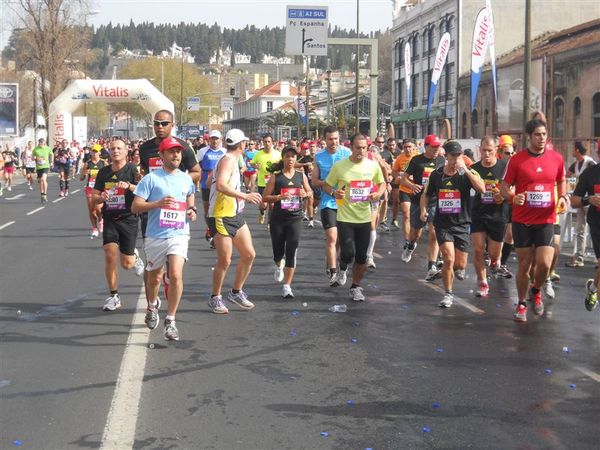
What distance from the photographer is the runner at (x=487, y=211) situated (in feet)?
35.6

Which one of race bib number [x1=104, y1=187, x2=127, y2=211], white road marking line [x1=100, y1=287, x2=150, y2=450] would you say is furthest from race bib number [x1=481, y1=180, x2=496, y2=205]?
white road marking line [x1=100, y1=287, x2=150, y2=450]

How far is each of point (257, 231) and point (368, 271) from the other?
21.5ft

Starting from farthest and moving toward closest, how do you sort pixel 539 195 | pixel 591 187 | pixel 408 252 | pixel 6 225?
pixel 6 225 → pixel 408 252 → pixel 539 195 → pixel 591 187

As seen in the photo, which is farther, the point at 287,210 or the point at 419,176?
the point at 419,176

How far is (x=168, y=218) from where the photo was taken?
26.3 feet

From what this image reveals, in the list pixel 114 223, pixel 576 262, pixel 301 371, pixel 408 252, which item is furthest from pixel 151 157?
pixel 576 262

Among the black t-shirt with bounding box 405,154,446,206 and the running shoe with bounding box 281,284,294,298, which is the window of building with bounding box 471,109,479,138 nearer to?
the black t-shirt with bounding box 405,154,446,206

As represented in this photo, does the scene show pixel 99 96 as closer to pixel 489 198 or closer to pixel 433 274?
pixel 433 274

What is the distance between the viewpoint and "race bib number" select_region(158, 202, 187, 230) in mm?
8000

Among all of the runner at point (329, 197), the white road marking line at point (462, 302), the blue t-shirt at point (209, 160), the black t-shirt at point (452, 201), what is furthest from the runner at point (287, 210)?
the blue t-shirt at point (209, 160)

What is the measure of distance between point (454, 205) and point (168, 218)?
11.6ft

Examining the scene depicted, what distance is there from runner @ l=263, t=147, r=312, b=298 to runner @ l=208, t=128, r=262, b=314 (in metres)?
0.97

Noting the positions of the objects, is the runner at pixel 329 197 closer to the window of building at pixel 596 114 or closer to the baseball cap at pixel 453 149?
the baseball cap at pixel 453 149

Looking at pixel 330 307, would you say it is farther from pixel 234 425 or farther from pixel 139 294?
pixel 234 425
